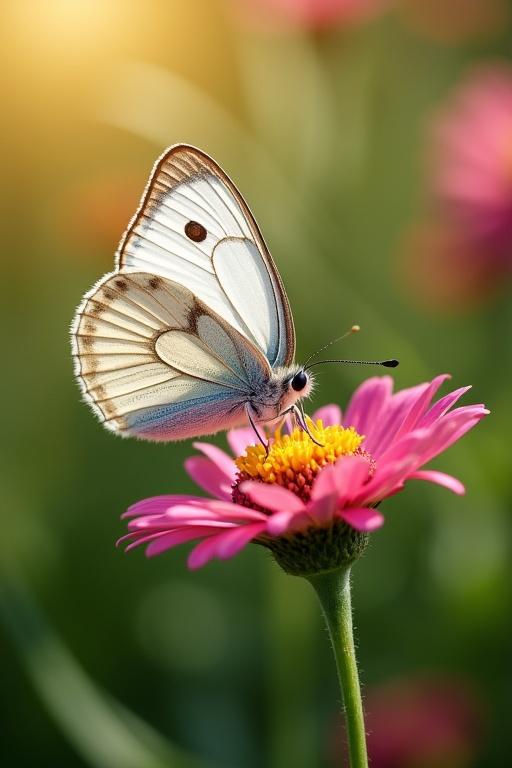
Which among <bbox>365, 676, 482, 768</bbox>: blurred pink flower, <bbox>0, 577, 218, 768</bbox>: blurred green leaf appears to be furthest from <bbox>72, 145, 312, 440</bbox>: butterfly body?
<bbox>365, 676, 482, 768</bbox>: blurred pink flower

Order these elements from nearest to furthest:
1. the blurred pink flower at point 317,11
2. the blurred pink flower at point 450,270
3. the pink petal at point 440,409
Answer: the pink petal at point 440,409 < the blurred pink flower at point 317,11 < the blurred pink flower at point 450,270

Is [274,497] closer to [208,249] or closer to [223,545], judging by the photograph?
[223,545]

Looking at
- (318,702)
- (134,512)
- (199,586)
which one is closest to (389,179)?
(199,586)

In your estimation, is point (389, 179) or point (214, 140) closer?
point (214, 140)

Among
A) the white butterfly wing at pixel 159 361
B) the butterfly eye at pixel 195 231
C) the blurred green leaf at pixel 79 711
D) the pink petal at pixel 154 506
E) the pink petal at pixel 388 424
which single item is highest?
the butterfly eye at pixel 195 231

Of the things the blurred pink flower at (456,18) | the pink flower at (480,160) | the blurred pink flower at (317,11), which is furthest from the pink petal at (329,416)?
the blurred pink flower at (456,18)

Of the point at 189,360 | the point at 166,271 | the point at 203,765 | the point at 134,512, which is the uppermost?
the point at 166,271

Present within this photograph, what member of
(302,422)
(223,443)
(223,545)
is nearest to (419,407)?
(302,422)

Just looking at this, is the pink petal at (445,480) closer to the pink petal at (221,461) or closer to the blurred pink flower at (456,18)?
the pink petal at (221,461)

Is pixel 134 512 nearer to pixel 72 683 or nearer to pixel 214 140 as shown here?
pixel 72 683
